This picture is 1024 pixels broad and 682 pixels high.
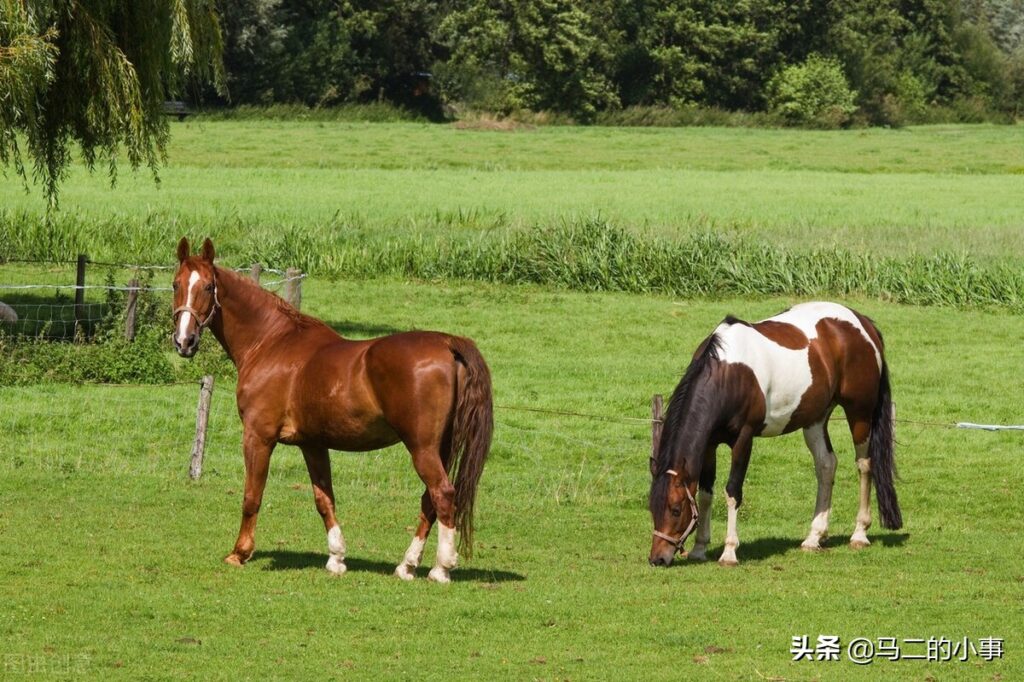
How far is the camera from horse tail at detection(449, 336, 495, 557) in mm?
10398

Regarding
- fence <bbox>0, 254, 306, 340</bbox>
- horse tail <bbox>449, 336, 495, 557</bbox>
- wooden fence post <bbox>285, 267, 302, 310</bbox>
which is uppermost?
horse tail <bbox>449, 336, 495, 557</bbox>

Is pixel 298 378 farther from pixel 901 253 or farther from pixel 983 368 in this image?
pixel 901 253

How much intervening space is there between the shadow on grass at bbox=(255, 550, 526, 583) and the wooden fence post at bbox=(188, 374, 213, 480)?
3673 millimetres

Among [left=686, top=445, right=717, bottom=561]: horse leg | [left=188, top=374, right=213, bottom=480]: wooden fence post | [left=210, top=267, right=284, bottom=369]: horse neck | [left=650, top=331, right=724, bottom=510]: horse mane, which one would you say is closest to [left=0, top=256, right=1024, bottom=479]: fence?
[left=188, top=374, right=213, bottom=480]: wooden fence post

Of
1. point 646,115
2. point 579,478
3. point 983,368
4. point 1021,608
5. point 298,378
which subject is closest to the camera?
point 1021,608

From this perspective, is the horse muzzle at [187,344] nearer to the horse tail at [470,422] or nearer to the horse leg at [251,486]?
the horse leg at [251,486]

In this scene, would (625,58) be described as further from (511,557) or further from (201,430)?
(511,557)

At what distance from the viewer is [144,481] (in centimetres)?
1526

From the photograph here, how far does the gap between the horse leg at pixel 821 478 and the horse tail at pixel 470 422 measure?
3609 mm

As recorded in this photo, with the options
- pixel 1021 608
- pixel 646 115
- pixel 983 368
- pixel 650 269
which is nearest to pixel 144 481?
pixel 1021 608

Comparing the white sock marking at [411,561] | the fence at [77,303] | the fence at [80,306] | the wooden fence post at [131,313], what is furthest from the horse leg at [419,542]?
the wooden fence post at [131,313]

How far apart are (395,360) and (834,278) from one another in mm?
21688

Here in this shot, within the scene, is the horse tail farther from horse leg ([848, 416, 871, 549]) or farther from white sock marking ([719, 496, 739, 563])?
horse leg ([848, 416, 871, 549])

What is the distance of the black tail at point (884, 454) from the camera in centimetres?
1304
